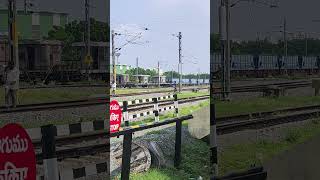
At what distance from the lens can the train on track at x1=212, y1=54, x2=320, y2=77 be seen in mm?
5430

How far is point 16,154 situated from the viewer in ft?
6.76

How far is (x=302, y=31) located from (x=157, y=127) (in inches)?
162

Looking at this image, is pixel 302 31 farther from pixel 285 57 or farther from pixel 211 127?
pixel 211 127

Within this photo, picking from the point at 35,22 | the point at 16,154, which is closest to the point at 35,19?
the point at 35,22

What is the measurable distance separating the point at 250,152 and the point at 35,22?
2.93m

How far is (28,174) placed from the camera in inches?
82.4

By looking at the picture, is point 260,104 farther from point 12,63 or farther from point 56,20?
point 56,20

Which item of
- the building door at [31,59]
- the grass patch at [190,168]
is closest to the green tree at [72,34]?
the building door at [31,59]

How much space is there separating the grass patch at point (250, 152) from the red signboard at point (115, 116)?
172 centimetres

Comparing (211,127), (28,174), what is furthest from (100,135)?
(211,127)

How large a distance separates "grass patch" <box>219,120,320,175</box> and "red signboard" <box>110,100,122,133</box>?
172 centimetres

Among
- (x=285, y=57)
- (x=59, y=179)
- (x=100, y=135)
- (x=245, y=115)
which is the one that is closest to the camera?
(x=59, y=179)

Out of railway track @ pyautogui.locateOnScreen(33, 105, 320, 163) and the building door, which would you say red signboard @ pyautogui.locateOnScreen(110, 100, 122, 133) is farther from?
the building door

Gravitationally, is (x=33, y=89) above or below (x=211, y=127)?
above
